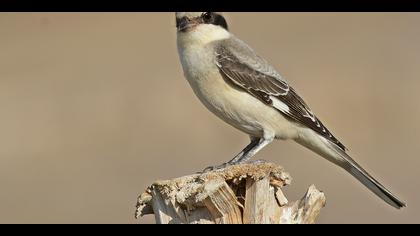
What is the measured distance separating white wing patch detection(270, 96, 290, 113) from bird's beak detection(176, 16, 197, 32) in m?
0.83

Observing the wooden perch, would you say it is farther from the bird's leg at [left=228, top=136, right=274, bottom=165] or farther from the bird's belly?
the bird's leg at [left=228, top=136, right=274, bottom=165]

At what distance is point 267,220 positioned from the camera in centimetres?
564

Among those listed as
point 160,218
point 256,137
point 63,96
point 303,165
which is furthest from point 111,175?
point 160,218

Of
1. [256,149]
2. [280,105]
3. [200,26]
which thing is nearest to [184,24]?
[200,26]

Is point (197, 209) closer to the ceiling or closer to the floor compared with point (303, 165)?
closer to the floor

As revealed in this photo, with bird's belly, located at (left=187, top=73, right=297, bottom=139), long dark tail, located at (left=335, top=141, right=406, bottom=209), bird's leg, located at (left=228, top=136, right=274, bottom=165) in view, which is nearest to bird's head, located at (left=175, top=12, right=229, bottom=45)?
bird's belly, located at (left=187, top=73, right=297, bottom=139)

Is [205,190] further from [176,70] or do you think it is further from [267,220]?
[176,70]

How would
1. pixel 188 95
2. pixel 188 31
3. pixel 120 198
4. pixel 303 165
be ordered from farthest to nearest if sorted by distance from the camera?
pixel 188 95, pixel 303 165, pixel 120 198, pixel 188 31

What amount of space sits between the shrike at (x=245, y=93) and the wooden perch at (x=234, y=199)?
1672 millimetres

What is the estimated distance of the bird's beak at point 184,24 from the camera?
794cm

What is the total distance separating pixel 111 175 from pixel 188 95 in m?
3.38

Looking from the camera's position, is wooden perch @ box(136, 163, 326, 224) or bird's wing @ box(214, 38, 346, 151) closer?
wooden perch @ box(136, 163, 326, 224)

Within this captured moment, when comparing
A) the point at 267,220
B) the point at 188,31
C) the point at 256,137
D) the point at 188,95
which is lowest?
the point at 267,220

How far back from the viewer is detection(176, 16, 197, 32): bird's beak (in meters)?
7.94
